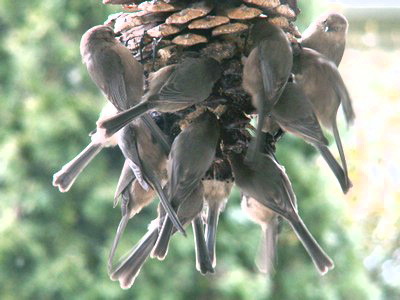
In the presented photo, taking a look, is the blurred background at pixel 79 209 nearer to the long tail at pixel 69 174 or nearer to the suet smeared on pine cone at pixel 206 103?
the long tail at pixel 69 174

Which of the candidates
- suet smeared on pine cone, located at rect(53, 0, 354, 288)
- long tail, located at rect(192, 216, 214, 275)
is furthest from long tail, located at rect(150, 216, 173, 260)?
long tail, located at rect(192, 216, 214, 275)

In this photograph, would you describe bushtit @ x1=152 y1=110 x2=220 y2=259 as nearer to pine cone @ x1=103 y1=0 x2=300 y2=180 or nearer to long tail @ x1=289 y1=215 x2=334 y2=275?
pine cone @ x1=103 y1=0 x2=300 y2=180

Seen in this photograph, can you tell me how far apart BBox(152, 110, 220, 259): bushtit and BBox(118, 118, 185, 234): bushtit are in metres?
0.03

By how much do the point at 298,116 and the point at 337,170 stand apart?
0.14 m

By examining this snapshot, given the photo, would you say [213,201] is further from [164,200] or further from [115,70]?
[115,70]

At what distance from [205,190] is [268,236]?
0.17m

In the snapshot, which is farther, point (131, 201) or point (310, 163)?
point (310, 163)

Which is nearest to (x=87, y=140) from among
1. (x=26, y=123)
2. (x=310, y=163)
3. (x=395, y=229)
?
(x=26, y=123)

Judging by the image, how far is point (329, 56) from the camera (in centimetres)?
157

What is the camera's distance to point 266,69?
4.38 ft

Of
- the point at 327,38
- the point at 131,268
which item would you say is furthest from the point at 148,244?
the point at 327,38

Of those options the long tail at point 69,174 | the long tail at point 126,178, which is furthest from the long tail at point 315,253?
the long tail at point 69,174

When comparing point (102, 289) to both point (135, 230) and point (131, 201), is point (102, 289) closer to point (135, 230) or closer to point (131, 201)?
point (135, 230)

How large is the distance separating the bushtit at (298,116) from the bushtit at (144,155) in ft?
0.78
